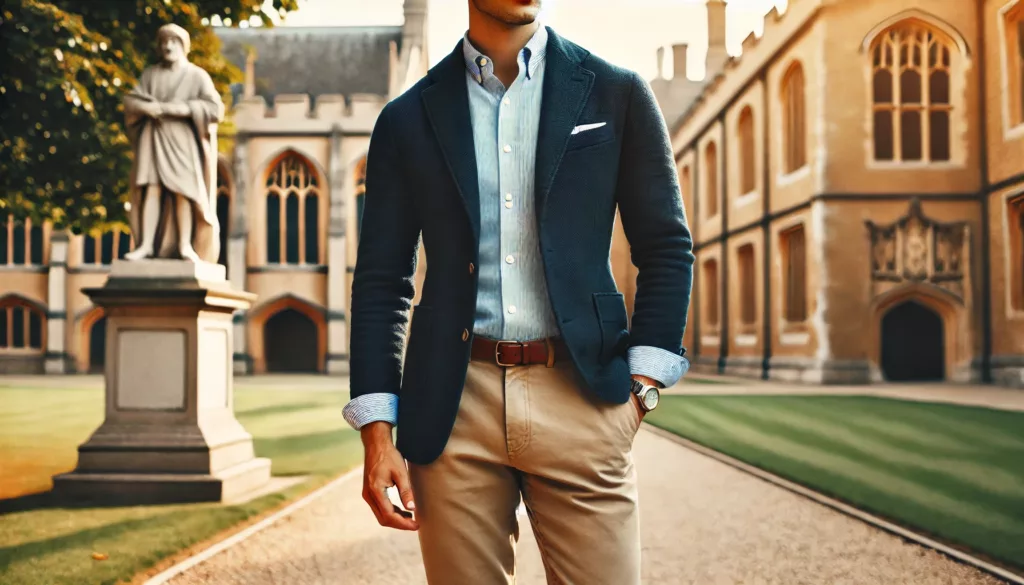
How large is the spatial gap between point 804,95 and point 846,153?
2283 mm

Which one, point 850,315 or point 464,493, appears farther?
point 850,315

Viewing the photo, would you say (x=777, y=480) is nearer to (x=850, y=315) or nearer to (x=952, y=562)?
(x=952, y=562)

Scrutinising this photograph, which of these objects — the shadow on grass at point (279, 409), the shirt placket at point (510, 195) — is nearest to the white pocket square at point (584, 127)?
the shirt placket at point (510, 195)

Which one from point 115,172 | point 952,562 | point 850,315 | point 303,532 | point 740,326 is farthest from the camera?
point 740,326

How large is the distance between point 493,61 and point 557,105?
18 cm

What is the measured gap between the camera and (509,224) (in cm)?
186

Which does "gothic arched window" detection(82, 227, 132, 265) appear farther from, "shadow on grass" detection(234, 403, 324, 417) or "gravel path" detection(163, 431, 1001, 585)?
"gravel path" detection(163, 431, 1001, 585)

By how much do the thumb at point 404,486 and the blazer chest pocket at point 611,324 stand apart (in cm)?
46

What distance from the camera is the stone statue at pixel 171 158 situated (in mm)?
6809

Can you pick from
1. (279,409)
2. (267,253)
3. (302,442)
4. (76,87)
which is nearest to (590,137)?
(76,87)

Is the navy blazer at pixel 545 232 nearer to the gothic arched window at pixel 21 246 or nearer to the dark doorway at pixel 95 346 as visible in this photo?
the dark doorway at pixel 95 346

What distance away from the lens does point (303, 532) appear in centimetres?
541

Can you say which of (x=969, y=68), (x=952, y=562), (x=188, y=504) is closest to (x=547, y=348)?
(x=952, y=562)

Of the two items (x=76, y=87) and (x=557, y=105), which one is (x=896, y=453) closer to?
(x=557, y=105)
